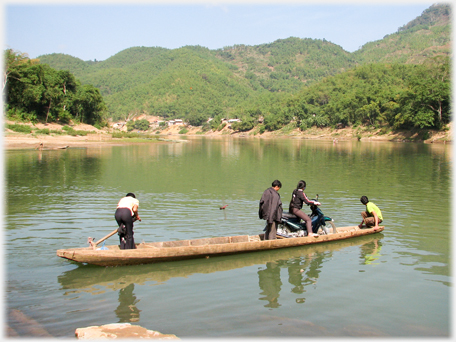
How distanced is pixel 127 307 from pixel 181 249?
242 cm

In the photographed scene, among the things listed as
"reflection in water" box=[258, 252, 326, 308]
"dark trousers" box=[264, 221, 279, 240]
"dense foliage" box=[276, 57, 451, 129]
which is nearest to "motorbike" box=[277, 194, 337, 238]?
"dark trousers" box=[264, 221, 279, 240]

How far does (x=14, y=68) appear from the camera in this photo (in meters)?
59.6

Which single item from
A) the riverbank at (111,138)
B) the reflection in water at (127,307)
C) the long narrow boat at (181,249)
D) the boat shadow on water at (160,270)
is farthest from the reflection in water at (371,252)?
the riverbank at (111,138)

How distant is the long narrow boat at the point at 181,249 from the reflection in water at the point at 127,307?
985 mm

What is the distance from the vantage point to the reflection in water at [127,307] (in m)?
7.41

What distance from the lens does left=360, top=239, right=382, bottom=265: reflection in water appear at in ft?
35.2

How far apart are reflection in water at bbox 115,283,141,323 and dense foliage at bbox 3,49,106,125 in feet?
192

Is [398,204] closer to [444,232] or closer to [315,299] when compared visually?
[444,232]

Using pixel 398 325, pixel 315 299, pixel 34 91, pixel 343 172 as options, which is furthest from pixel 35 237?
pixel 34 91

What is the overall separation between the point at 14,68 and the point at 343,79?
129 meters

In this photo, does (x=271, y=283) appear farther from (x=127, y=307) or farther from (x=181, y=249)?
(x=127, y=307)

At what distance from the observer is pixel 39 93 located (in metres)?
61.5

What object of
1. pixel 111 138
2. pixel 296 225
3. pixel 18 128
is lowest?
pixel 296 225

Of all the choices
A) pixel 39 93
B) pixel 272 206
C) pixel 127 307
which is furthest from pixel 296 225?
pixel 39 93
